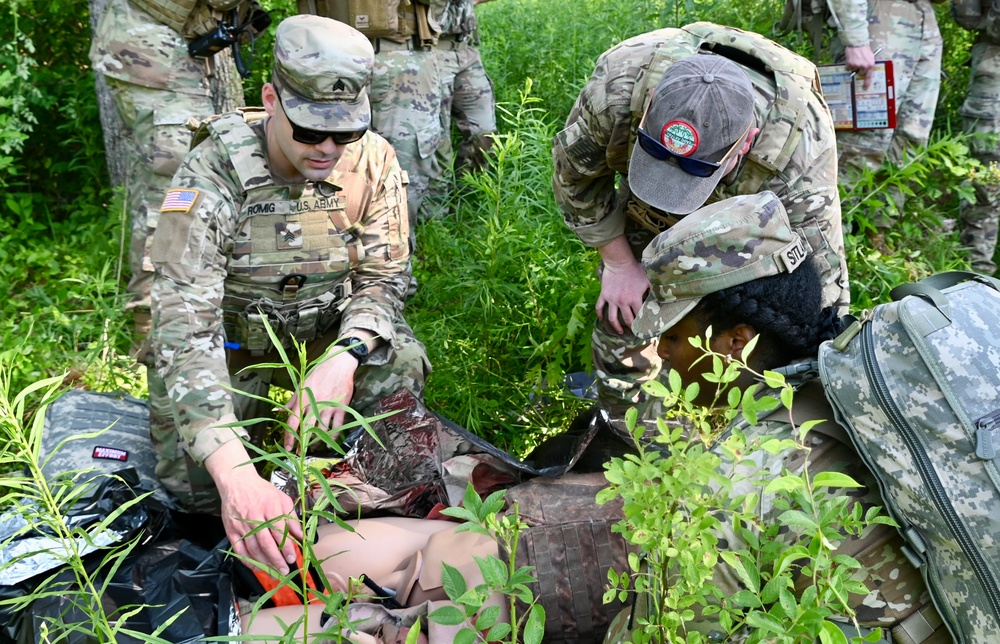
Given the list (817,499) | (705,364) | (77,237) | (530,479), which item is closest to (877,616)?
(817,499)

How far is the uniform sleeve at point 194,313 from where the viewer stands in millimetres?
2428

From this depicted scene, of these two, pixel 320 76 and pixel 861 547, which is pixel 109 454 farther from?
pixel 861 547

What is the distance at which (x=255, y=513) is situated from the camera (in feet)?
7.18

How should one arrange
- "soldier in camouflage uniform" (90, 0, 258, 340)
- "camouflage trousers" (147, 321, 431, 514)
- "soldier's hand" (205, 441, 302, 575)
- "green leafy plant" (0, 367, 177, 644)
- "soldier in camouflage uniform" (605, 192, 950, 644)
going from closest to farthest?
"green leafy plant" (0, 367, 177, 644), "soldier in camouflage uniform" (605, 192, 950, 644), "soldier's hand" (205, 441, 302, 575), "camouflage trousers" (147, 321, 431, 514), "soldier in camouflage uniform" (90, 0, 258, 340)

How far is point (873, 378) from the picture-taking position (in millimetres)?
1421

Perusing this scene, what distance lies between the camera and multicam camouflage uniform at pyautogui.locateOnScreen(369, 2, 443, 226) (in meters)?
4.33

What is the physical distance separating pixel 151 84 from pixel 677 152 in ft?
8.70

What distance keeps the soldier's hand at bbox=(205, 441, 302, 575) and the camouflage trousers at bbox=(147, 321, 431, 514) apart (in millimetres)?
508

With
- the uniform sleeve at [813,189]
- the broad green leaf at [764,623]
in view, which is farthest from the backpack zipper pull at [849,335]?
the uniform sleeve at [813,189]

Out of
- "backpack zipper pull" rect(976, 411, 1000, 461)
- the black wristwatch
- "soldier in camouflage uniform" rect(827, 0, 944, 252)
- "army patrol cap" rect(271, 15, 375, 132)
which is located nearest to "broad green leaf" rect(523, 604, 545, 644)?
"backpack zipper pull" rect(976, 411, 1000, 461)

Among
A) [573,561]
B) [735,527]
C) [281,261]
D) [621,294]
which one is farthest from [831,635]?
[281,261]

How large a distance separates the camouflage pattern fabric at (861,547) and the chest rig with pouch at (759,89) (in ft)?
3.19

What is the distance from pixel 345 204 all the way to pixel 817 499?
1925 mm

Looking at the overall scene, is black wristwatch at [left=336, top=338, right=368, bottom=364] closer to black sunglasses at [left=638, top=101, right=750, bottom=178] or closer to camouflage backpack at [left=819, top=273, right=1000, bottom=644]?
black sunglasses at [left=638, top=101, right=750, bottom=178]
